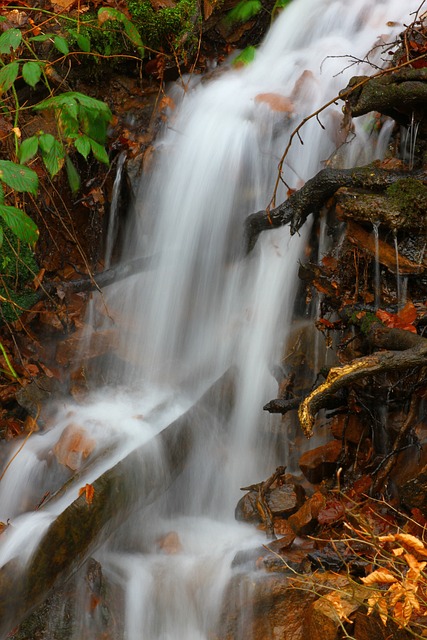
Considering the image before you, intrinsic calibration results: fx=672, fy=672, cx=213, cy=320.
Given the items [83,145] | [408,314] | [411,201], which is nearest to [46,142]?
[83,145]

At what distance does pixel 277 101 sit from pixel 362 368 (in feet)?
10.1

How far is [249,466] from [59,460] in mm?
1191

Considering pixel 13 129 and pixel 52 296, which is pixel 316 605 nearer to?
pixel 52 296

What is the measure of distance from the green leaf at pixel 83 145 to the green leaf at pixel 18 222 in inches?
33.3

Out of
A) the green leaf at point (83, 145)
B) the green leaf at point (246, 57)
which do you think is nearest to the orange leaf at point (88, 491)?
the green leaf at point (83, 145)

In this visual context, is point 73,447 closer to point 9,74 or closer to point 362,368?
point 362,368

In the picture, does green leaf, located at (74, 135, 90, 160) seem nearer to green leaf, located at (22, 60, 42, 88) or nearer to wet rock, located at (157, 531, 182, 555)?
green leaf, located at (22, 60, 42, 88)

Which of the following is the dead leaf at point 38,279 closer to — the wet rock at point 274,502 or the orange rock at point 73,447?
the orange rock at point 73,447

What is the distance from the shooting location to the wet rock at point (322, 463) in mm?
3803

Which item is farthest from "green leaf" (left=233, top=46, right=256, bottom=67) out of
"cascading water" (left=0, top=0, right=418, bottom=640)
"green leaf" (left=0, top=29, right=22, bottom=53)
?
"green leaf" (left=0, top=29, right=22, bottom=53)

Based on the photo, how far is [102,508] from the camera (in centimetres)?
354

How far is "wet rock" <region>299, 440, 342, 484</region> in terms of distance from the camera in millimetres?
3803

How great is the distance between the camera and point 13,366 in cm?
494

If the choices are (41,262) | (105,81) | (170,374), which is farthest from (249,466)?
(105,81)
